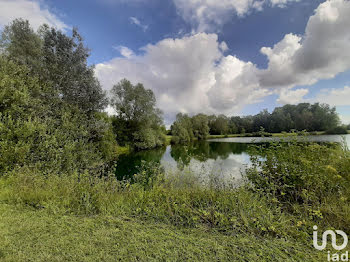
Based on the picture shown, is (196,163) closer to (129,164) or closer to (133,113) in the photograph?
(129,164)

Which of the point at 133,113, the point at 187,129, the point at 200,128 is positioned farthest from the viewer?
the point at 200,128

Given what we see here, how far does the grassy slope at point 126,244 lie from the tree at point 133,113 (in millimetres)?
20156

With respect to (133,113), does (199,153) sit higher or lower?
lower

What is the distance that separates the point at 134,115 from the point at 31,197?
20.4 meters

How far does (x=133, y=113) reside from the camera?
22.8 metres

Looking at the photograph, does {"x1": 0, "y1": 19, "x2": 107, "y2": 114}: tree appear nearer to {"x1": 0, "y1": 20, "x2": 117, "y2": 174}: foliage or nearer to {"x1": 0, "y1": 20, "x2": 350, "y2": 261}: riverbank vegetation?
{"x1": 0, "y1": 20, "x2": 117, "y2": 174}: foliage

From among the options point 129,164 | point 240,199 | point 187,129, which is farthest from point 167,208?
point 187,129

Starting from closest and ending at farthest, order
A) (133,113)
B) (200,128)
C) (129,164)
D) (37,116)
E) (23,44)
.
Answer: (37,116) → (23,44) → (129,164) → (133,113) → (200,128)

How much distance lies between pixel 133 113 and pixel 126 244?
22119mm

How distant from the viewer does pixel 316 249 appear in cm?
180

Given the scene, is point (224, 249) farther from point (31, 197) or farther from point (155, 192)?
point (31, 197)

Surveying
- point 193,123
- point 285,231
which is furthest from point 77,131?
point 193,123

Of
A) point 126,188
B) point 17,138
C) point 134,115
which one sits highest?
point 134,115

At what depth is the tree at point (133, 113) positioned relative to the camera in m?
22.4
